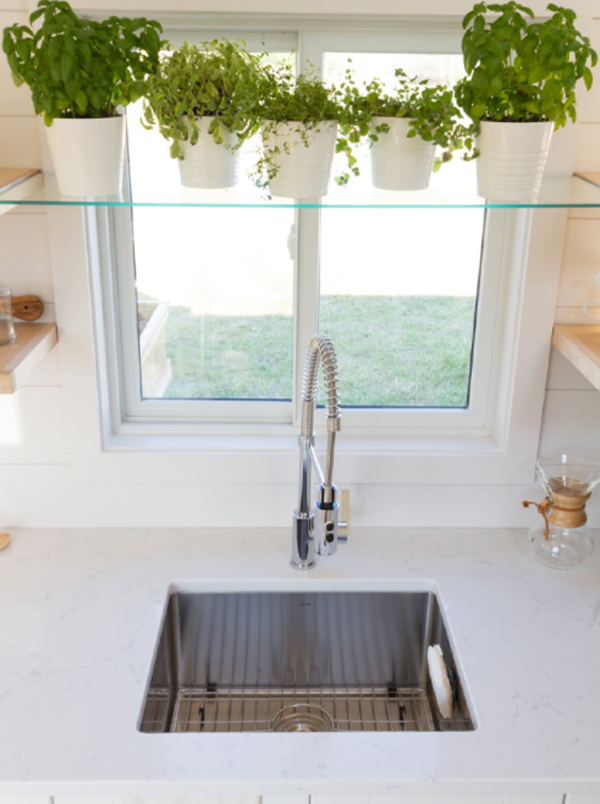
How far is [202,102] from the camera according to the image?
1.30 metres

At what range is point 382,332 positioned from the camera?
1844 millimetres

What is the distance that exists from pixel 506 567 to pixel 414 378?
0.46 metres

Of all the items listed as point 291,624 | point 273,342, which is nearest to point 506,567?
point 291,624

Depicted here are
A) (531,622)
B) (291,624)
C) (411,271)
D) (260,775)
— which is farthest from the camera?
(411,271)

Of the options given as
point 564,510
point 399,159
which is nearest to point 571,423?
point 564,510

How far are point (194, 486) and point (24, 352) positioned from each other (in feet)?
1.58

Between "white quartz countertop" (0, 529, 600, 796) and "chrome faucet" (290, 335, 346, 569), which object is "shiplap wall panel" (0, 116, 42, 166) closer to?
"chrome faucet" (290, 335, 346, 569)

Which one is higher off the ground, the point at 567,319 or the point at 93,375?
the point at 567,319

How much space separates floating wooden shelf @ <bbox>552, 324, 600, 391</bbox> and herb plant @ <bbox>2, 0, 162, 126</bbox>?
89 cm

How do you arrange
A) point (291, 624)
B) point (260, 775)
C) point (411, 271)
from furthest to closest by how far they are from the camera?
1. point (411, 271)
2. point (291, 624)
3. point (260, 775)

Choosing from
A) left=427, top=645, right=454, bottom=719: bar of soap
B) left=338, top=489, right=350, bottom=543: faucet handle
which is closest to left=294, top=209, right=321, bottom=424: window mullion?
left=338, top=489, right=350, bottom=543: faucet handle

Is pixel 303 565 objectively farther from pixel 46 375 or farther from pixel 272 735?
pixel 46 375

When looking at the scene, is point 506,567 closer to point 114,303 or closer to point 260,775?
point 260,775

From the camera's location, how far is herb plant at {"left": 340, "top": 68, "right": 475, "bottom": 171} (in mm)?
1352
